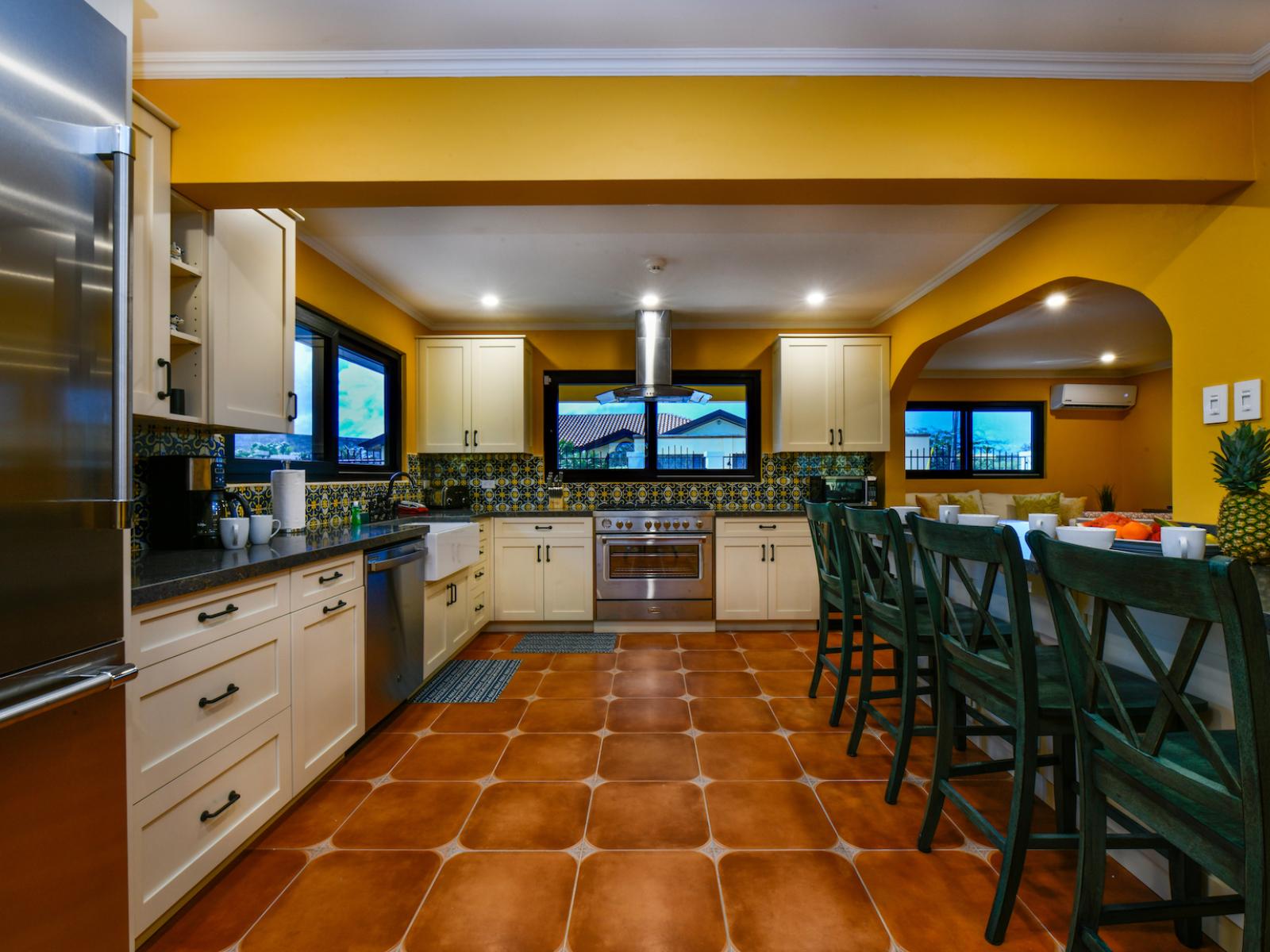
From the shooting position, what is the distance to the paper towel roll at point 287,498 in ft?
8.05

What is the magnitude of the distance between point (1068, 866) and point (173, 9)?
3612 millimetres

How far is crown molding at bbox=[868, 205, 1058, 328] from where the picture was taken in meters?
2.69

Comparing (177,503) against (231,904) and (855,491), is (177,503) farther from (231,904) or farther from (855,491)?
(855,491)

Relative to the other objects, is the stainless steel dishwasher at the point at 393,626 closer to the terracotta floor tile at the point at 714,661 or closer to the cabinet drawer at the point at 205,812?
the cabinet drawer at the point at 205,812

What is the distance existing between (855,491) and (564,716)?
299 cm

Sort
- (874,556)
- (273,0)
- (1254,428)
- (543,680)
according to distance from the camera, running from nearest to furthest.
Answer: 1. (273,0)
2. (1254,428)
3. (874,556)
4. (543,680)

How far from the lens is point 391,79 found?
1825 mm

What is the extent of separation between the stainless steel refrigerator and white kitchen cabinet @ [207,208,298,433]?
92 cm

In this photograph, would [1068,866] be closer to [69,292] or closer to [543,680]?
[543,680]

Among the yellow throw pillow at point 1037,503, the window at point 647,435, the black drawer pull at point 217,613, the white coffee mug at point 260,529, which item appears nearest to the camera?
the black drawer pull at point 217,613

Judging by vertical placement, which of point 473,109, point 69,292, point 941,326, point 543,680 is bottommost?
point 543,680

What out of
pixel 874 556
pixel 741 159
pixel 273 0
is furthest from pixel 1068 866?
pixel 273 0

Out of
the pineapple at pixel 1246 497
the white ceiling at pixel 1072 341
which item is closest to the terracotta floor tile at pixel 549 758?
the pineapple at pixel 1246 497

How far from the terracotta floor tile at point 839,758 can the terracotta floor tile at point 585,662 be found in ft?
4.36
